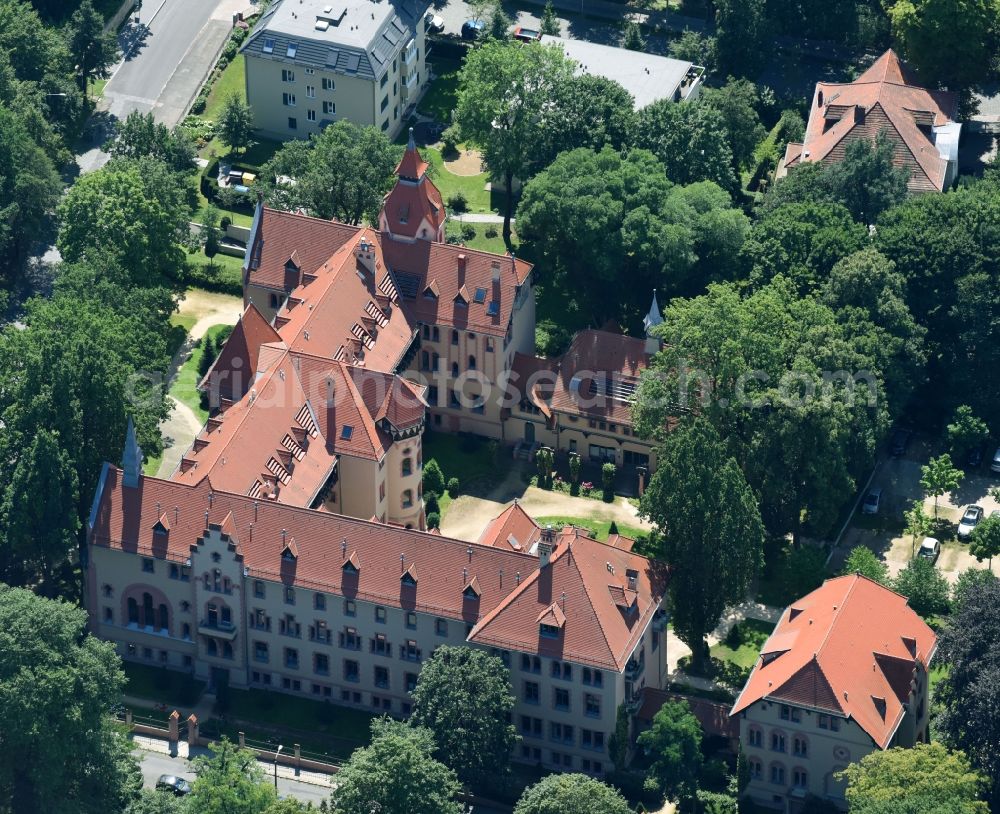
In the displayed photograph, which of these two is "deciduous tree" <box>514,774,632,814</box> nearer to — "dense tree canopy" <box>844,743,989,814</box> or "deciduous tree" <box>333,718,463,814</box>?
"deciduous tree" <box>333,718,463,814</box>

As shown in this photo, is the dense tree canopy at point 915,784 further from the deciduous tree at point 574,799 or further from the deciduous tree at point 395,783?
the deciduous tree at point 395,783

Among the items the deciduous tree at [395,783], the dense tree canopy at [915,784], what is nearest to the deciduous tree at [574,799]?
the deciduous tree at [395,783]

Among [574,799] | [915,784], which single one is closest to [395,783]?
[574,799]

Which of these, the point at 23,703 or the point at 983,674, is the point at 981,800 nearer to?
the point at 983,674

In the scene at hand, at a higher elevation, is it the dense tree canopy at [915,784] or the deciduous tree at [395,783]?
the dense tree canopy at [915,784]

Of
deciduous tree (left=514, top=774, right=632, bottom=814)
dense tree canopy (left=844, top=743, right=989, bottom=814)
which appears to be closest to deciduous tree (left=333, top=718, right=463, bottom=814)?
deciduous tree (left=514, top=774, right=632, bottom=814)

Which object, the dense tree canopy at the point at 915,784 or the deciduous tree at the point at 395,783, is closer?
the dense tree canopy at the point at 915,784
